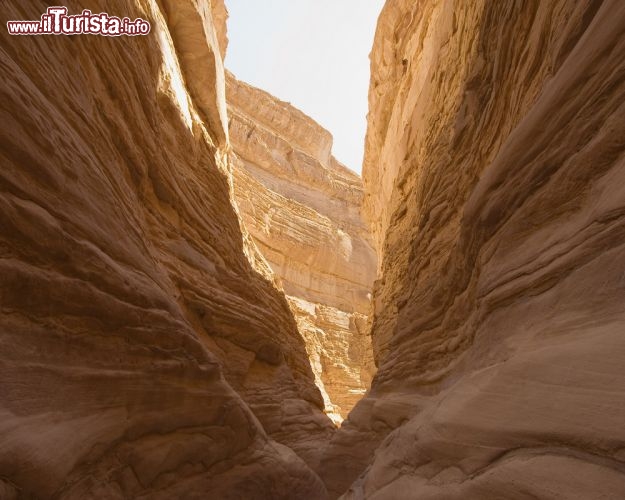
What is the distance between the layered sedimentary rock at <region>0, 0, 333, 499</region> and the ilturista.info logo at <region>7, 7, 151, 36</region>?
9 centimetres

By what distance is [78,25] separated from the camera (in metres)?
4.56

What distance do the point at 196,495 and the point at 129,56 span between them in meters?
5.90

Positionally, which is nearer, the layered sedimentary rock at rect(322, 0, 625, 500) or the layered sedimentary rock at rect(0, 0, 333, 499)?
the layered sedimentary rock at rect(322, 0, 625, 500)

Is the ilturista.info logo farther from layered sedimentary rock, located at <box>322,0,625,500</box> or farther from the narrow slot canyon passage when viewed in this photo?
layered sedimentary rock, located at <box>322,0,625,500</box>

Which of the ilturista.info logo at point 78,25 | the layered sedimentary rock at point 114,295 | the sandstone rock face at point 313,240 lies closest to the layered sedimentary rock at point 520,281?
the layered sedimentary rock at point 114,295

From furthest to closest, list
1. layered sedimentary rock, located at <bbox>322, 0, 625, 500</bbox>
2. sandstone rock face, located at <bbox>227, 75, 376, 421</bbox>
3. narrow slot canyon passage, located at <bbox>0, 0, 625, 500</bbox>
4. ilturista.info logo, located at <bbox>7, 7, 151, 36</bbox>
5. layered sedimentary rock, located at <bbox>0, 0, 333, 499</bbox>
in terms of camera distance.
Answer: sandstone rock face, located at <bbox>227, 75, 376, 421</bbox>
ilturista.info logo, located at <bbox>7, 7, 151, 36</bbox>
layered sedimentary rock, located at <bbox>0, 0, 333, 499</bbox>
narrow slot canyon passage, located at <bbox>0, 0, 625, 500</bbox>
layered sedimentary rock, located at <bbox>322, 0, 625, 500</bbox>

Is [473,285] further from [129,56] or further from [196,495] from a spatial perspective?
[129,56]

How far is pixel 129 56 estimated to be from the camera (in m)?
5.51

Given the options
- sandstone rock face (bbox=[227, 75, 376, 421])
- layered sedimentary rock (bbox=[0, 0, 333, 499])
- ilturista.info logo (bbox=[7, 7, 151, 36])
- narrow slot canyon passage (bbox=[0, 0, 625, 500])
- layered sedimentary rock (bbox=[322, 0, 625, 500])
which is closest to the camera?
layered sedimentary rock (bbox=[322, 0, 625, 500])

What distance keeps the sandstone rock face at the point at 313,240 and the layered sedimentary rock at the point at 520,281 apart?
10042mm

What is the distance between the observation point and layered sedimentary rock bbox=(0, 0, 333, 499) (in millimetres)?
2943

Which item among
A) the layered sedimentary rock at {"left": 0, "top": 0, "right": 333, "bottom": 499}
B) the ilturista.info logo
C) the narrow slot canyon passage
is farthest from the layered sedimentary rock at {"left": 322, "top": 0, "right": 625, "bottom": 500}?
the ilturista.info logo

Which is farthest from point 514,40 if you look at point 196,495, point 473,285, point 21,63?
point 196,495

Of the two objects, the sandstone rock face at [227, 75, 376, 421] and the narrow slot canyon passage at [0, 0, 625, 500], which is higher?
the sandstone rock face at [227, 75, 376, 421]
